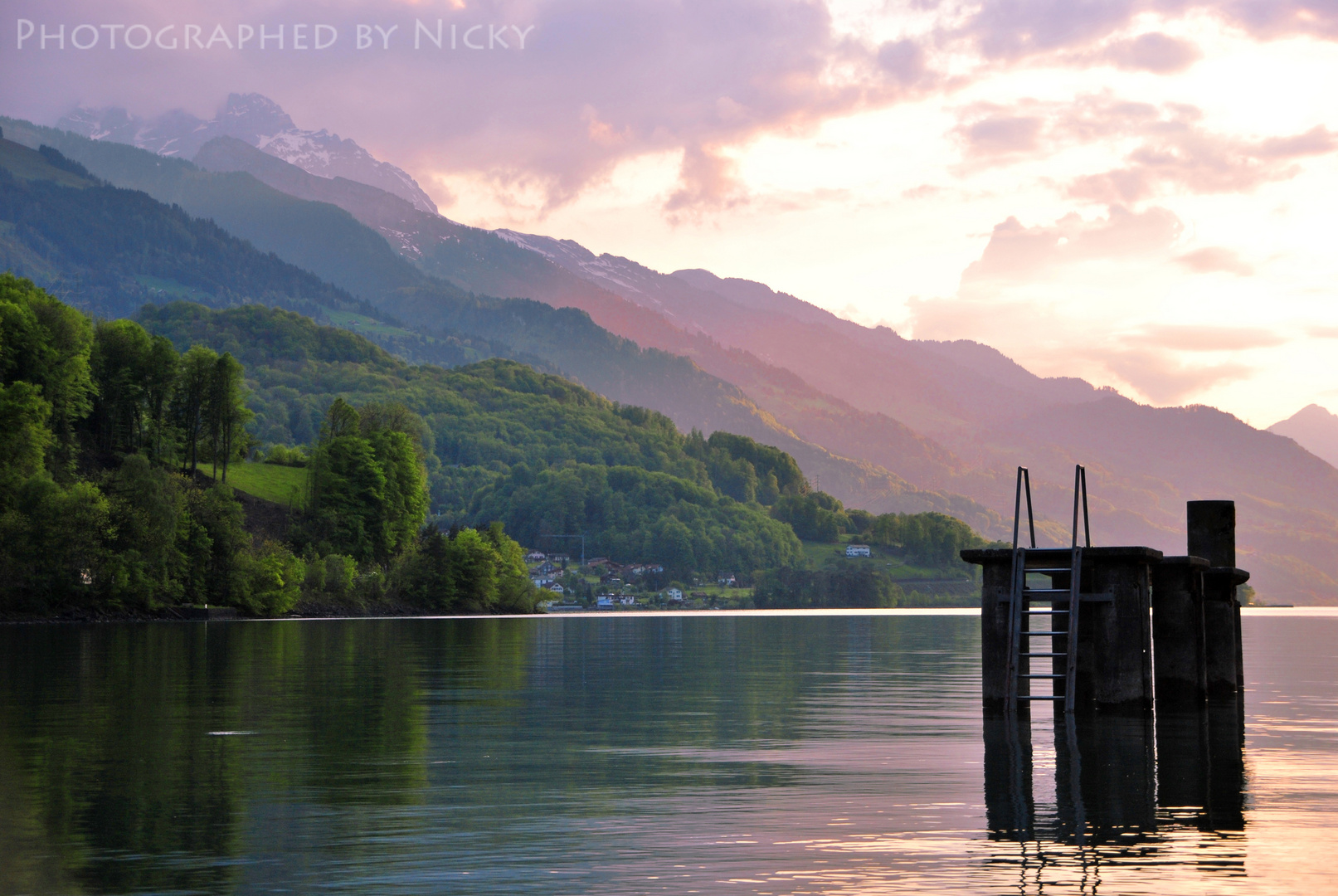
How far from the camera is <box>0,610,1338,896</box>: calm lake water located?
51.2ft

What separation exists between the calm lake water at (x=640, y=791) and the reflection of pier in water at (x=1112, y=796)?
79 millimetres

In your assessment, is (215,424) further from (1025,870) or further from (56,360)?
(1025,870)

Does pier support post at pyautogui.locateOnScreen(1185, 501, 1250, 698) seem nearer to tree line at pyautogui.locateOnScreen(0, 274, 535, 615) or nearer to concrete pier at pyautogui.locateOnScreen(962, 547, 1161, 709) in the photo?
concrete pier at pyautogui.locateOnScreen(962, 547, 1161, 709)

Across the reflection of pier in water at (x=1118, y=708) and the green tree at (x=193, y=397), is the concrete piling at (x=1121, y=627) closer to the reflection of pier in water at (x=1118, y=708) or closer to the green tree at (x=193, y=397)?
the reflection of pier in water at (x=1118, y=708)

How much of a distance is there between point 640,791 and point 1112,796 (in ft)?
22.5

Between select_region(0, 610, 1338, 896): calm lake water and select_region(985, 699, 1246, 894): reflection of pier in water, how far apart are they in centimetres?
8

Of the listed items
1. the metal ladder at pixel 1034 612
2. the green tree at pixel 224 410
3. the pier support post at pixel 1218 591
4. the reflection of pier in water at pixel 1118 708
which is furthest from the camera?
the green tree at pixel 224 410

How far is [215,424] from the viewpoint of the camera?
17750cm

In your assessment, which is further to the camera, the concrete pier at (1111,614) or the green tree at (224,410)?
the green tree at (224,410)

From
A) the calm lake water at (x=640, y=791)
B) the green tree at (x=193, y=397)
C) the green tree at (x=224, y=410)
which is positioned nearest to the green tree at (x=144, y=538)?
the green tree at (x=193, y=397)

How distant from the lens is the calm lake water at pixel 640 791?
15609 mm

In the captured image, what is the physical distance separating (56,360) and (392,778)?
126m

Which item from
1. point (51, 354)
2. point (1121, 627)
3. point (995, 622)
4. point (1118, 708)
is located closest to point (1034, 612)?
point (995, 622)

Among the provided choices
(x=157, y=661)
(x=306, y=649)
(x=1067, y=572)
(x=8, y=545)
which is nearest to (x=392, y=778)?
(x=1067, y=572)
